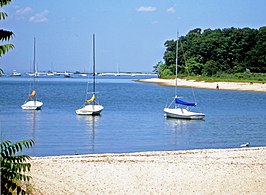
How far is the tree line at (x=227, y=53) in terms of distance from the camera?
428 feet

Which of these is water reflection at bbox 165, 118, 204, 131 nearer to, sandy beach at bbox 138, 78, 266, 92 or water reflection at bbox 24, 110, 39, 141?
water reflection at bbox 24, 110, 39, 141

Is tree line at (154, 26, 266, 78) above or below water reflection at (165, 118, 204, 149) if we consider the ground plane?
above

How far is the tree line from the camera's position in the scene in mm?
130375

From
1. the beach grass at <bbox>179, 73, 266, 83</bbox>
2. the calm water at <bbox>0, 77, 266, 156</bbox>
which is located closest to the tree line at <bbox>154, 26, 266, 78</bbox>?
the beach grass at <bbox>179, 73, 266, 83</bbox>

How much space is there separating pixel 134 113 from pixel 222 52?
8795 cm

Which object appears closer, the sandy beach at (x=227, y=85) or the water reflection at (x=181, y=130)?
the water reflection at (x=181, y=130)

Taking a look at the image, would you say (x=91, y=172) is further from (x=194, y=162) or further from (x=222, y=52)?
(x=222, y=52)

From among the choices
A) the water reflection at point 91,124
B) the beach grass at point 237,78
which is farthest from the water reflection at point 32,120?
the beach grass at point 237,78

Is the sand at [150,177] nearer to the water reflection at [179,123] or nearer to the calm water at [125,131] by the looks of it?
the calm water at [125,131]

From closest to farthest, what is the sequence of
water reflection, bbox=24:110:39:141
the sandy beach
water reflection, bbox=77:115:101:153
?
water reflection, bbox=77:115:101:153
water reflection, bbox=24:110:39:141
the sandy beach

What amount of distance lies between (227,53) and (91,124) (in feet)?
330

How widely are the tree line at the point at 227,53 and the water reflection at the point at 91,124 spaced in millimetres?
81044

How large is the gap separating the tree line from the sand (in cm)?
10866

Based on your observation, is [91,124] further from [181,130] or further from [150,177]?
[150,177]
